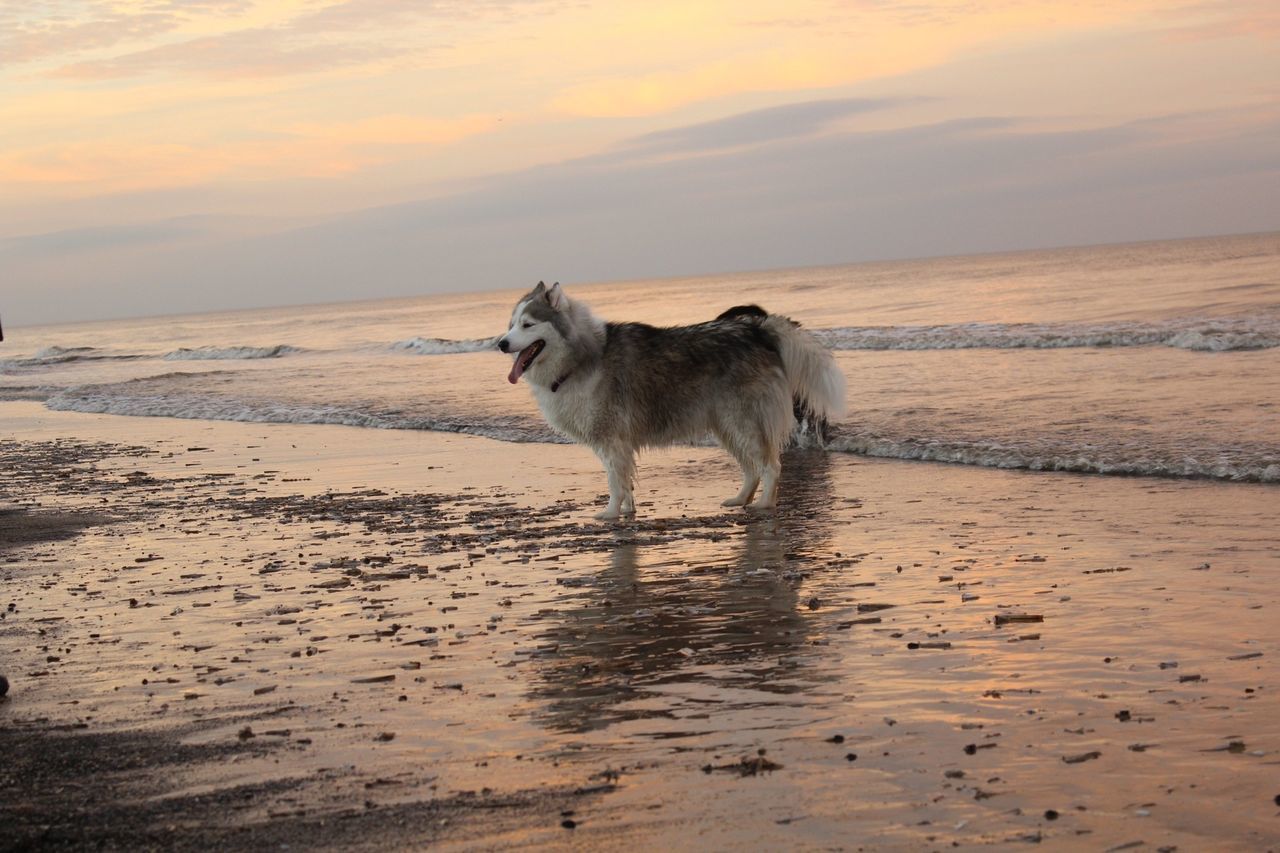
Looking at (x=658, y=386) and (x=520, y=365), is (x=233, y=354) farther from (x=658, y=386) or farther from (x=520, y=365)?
(x=658, y=386)

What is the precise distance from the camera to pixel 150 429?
18.5 metres

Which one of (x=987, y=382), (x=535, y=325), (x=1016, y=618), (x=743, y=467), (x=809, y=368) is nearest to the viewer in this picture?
(x=1016, y=618)

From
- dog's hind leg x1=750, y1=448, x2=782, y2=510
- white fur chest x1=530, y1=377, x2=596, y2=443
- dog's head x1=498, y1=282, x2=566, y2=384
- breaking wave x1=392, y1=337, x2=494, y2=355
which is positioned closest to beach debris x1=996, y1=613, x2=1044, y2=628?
dog's hind leg x1=750, y1=448, x2=782, y2=510

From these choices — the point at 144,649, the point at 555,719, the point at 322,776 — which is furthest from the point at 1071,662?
the point at 144,649

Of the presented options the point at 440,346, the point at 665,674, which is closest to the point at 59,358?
the point at 440,346

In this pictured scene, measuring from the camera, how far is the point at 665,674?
478 centimetres

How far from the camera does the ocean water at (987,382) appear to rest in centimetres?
1067

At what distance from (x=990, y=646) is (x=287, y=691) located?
2.72 meters

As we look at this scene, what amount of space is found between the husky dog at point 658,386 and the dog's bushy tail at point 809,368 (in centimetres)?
1

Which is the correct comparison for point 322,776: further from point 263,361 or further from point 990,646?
point 263,361

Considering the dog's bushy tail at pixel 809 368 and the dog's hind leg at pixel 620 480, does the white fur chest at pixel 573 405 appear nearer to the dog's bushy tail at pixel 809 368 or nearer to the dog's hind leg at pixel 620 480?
the dog's hind leg at pixel 620 480

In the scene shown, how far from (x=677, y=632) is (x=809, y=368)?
14.1 feet

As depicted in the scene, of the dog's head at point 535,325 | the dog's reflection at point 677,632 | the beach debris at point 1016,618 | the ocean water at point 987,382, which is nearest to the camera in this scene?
the dog's reflection at point 677,632

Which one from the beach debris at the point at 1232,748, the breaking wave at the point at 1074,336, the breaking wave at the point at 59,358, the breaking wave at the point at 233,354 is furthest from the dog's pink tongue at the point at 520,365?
the breaking wave at the point at 59,358
